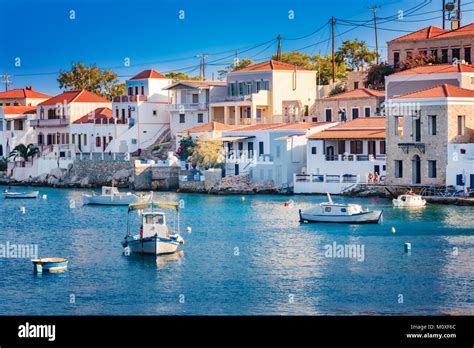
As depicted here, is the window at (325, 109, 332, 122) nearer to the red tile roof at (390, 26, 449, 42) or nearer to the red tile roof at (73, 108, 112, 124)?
the red tile roof at (390, 26, 449, 42)

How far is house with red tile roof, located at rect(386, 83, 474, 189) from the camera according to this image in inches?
1583

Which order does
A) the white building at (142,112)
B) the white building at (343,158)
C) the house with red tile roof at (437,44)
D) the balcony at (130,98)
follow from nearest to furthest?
the white building at (343,158) → the house with red tile roof at (437,44) → the white building at (142,112) → the balcony at (130,98)

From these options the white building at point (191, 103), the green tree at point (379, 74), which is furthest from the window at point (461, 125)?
the white building at point (191, 103)

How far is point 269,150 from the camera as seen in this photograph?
4919 centimetres

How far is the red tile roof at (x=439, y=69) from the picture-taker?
4683 cm

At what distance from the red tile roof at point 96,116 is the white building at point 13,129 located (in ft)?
16.0

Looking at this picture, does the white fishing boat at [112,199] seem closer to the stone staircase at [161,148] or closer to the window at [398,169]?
the window at [398,169]

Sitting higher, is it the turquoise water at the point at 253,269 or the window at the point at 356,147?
the window at the point at 356,147

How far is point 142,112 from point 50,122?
7.10m

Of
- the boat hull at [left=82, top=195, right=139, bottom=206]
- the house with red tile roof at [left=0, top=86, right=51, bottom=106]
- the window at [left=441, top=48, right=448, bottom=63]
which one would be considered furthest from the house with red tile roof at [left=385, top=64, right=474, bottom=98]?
the house with red tile roof at [left=0, top=86, right=51, bottom=106]

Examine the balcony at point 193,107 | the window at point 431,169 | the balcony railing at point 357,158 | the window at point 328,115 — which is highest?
the balcony at point 193,107

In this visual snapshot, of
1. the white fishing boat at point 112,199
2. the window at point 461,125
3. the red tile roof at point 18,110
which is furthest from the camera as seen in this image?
the red tile roof at point 18,110

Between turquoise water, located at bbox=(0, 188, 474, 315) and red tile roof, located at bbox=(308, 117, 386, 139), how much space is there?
7546 millimetres
